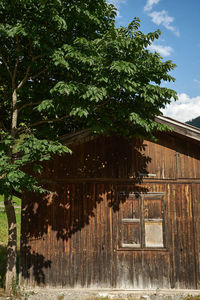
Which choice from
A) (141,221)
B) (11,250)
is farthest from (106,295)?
(11,250)

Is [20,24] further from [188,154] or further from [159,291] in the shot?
[159,291]

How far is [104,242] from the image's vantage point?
27.5ft

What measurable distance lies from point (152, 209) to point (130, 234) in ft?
3.68

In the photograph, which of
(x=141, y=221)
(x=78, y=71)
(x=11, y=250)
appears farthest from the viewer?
(x=141, y=221)

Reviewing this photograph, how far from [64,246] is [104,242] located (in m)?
1.34

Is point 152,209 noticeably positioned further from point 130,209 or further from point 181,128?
point 181,128

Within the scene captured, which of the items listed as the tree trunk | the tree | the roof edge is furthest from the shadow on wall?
the roof edge

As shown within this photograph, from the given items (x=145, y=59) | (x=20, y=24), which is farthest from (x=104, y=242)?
Result: (x=20, y=24)

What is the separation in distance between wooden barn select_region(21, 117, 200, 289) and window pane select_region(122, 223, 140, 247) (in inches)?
1.3

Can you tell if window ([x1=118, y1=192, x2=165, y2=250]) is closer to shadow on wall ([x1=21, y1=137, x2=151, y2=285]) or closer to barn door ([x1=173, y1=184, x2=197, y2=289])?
shadow on wall ([x1=21, y1=137, x2=151, y2=285])

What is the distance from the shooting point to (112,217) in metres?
8.49

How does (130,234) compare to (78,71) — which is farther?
(130,234)

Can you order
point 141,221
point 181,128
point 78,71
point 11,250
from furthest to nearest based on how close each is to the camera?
point 141,221, point 181,128, point 11,250, point 78,71

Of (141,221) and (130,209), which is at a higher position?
(130,209)
